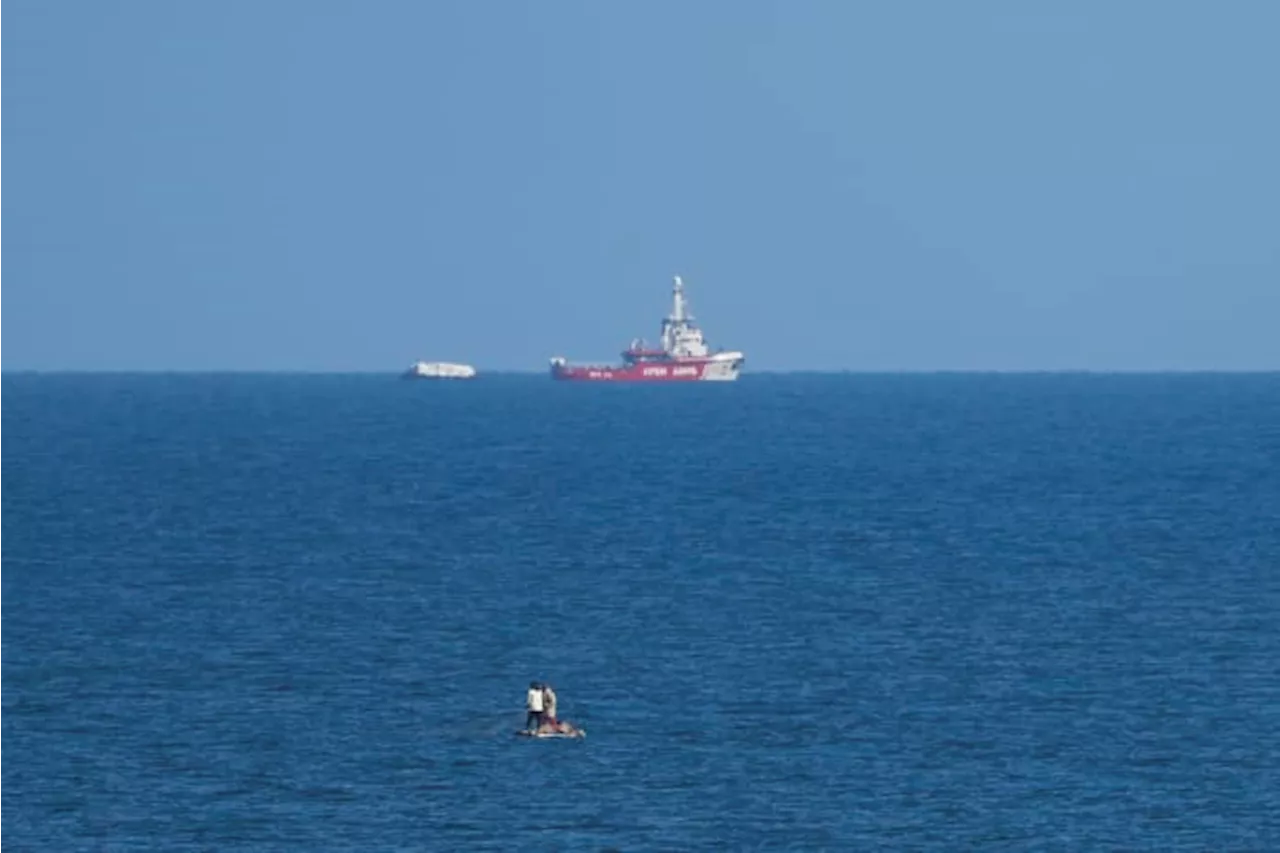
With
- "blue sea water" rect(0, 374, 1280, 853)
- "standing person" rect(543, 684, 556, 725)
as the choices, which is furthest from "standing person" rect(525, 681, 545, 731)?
"blue sea water" rect(0, 374, 1280, 853)

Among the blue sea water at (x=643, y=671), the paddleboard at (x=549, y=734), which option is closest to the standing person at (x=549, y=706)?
the paddleboard at (x=549, y=734)

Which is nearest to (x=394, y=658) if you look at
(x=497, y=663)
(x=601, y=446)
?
(x=497, y=663)

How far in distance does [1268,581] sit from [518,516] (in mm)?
36397

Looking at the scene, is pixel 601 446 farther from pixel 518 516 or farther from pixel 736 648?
pixel 736 648

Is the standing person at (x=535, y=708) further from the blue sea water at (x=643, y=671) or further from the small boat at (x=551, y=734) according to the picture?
the blue sea water at (x=643, y=671)

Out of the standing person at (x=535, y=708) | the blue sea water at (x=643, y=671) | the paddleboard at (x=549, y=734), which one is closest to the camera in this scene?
the blue sea water at (x=643, y=671)

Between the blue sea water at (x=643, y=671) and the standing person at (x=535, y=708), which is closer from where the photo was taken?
the blue sea water at (x=643, y=671)

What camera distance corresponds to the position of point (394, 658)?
65312 millimetres

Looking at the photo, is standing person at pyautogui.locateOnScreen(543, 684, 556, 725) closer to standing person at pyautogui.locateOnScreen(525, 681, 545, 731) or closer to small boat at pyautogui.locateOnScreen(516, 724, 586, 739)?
standing person at pyautogui.locateOnScreen(525, 681, 545, 731)

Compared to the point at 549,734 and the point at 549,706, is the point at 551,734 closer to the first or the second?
the point at 549,734

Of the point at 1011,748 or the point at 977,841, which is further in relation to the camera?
the point at 1011,748

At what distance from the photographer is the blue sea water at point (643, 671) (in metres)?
48.0

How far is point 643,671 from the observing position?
6328cm

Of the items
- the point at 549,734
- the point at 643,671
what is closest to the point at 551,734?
the point at 549,734
